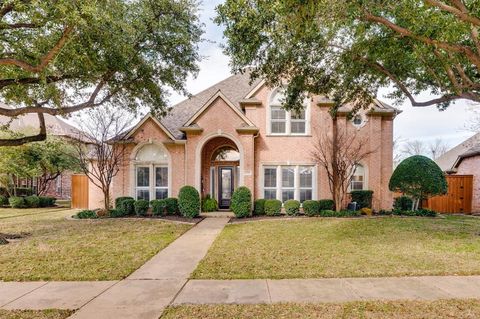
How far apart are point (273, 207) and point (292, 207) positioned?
1.01 meters

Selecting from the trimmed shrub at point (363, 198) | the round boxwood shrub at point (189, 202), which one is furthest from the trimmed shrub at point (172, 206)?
the trimmed shrub at point (363, 198)

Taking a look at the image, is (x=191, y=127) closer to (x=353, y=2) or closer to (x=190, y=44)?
(x=190, y=44)

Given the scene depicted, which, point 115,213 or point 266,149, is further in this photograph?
point 266,149

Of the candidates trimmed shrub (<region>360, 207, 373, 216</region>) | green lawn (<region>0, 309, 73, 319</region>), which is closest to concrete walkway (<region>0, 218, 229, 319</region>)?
green lawn (<region>0, 309, 73, 319</region>)

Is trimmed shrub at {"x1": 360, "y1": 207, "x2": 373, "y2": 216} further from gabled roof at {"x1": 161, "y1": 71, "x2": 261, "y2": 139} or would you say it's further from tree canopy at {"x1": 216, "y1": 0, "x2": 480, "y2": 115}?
gabled roof at {"x1": 161, "y1": 71, "x2": 261, "y2": 139}

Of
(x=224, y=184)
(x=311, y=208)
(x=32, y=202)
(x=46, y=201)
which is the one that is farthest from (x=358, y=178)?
(x=32, y=202)

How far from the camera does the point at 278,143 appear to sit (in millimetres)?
16797

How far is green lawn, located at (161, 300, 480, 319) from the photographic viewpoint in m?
4.30

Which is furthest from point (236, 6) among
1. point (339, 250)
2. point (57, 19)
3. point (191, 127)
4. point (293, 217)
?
point (293, 217)

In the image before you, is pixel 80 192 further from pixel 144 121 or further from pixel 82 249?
pixel 82 249

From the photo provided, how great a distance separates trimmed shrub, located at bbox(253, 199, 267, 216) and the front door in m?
3.44

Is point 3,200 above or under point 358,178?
under

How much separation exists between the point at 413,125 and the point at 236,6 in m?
44.9

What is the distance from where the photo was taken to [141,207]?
51.9ft
